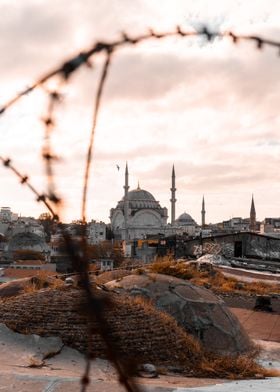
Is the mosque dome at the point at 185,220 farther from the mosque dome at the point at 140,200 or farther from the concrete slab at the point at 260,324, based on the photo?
the concrete slab at the point at 260,324

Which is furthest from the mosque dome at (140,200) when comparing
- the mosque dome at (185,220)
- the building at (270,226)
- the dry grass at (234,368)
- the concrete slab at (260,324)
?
the dry grass at (234,368)

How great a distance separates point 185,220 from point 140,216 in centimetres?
2356

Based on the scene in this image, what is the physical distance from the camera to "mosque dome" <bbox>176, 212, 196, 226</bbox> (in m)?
108

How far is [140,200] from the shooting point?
9175 cm

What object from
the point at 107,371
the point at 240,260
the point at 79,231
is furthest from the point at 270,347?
the point at 240,260

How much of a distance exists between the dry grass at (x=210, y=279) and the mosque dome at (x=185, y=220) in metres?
90.4

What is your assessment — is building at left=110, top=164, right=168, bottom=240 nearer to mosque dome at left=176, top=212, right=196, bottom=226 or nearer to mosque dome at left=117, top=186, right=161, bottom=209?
mosque dome at left=117, top=186, right=161, bottom=209

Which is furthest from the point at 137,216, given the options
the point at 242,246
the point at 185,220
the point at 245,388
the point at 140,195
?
the point at 245,388

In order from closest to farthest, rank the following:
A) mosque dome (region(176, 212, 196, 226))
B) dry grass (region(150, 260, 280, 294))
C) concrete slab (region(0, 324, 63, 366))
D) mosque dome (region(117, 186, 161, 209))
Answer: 1. concrete slab (region(0, 324, 63, 366))
2. dry grass (region(150, 260, 280, 294))
3. mosque dome (region(117, 186, 161, 209))
4. mosque dome (region(176, 212, 196, 226))

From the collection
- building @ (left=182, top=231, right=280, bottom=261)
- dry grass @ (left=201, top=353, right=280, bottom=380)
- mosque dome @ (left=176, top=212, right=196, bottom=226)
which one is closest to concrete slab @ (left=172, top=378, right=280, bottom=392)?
dry grass @ (left=201, top=353, right=280, bottom=380)

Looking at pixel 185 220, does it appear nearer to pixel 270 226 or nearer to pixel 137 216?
pixel 270 226

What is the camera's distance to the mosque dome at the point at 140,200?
90.7m

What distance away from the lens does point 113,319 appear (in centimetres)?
826

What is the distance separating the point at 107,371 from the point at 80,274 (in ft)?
19.8
